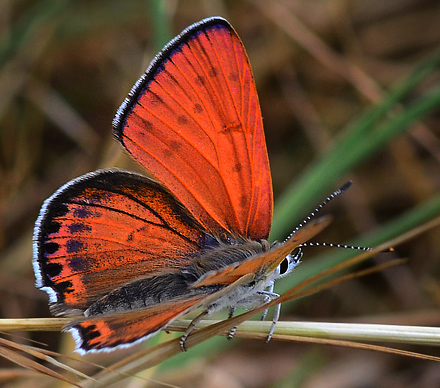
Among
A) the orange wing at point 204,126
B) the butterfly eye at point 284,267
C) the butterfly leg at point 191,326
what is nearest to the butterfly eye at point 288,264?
the butterfly eye at point 284,267

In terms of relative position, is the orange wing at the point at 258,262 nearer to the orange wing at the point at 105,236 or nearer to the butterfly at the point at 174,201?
the butterfly at the point at 174,201

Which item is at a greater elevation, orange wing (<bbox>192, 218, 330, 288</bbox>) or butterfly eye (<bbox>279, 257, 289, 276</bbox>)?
orange wing (<bbox>192, 218, 330, 288</bbox>)

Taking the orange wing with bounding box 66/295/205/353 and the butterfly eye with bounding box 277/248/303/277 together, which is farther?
the butterfly eye with bounding box 277/248/303/277

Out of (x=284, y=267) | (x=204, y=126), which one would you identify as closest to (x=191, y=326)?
(x=284, y=267)

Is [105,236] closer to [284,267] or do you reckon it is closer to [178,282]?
[178,282]

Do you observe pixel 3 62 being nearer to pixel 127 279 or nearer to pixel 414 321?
pixel 127 279

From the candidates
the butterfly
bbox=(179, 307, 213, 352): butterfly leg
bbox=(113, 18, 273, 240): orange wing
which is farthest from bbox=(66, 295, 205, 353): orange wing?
bbox=(113, 18, 273, 240): orange wing

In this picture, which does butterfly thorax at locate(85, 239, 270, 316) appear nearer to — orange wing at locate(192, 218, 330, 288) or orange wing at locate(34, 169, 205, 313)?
orange wing at locate(34, 169, 205, 313)

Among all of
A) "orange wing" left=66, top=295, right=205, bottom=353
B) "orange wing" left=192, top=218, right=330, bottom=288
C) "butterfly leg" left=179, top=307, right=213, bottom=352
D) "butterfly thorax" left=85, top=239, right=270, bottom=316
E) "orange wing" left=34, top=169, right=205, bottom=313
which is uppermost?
"orange wing" left=34, top=169, right=205, bottom=313
